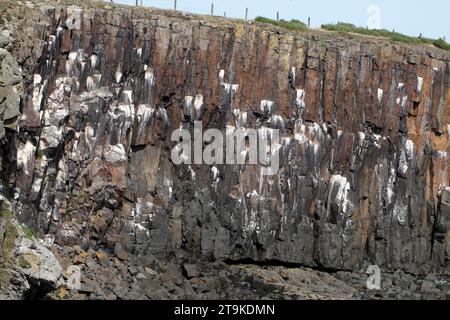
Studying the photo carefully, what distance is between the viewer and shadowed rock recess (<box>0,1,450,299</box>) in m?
50.0

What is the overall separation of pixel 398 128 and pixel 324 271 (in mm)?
10233

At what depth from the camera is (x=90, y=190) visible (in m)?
52.1

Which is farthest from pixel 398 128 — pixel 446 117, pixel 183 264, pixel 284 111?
pixel 183 264

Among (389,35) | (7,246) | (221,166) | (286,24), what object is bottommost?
(7,246)

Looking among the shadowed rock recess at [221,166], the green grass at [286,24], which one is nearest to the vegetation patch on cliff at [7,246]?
the shadowed rock recess at [221,166]

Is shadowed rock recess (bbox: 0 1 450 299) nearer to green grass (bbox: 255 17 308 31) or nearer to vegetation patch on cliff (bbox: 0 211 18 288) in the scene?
green grass (bbox: 255 17 308 31)

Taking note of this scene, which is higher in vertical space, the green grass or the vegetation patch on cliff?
the green grass

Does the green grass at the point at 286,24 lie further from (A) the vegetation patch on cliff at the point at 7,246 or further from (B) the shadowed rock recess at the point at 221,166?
(A) the vegetation patch on cliff at the point at 7,246

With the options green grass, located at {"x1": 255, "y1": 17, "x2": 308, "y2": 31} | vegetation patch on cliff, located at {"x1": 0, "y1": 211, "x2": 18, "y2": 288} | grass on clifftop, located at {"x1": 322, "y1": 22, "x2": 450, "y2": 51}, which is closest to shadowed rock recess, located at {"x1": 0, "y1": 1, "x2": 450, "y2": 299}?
green grass, located at {"x1": 255, "y1": 17, "x2": 308, "y2": 31}

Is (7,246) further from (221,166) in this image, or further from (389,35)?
(389,35)

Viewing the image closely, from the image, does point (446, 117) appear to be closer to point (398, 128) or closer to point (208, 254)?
point (398, 128)

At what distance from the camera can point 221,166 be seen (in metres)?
55.6

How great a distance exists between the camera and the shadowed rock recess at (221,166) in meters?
50.0

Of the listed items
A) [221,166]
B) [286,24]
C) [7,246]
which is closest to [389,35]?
[286,24]
